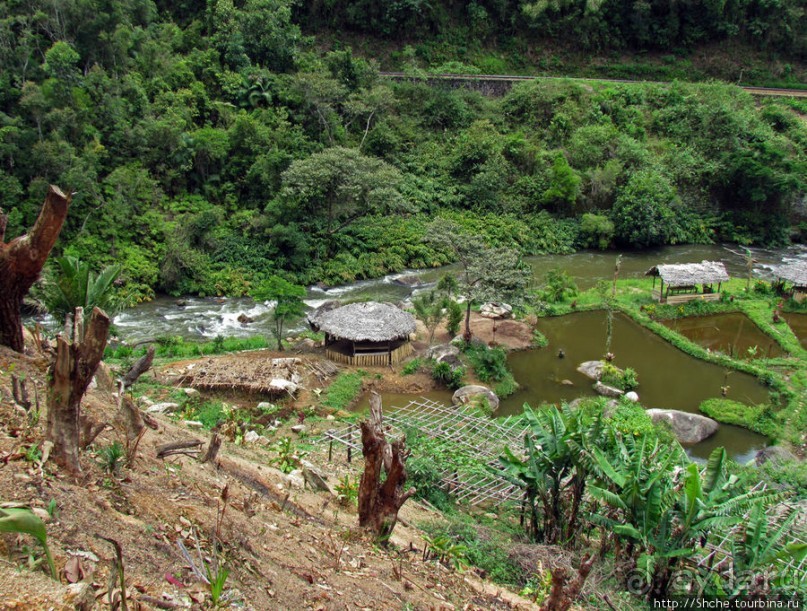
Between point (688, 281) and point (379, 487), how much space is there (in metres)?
19.6

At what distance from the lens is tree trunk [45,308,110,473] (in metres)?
5.41

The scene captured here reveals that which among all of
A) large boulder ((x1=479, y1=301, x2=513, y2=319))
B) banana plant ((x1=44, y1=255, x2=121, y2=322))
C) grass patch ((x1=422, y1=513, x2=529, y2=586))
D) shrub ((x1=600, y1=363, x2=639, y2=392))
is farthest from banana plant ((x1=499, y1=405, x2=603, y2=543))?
large boulder ((x1=479, y1=301, x2=513, y2=319))

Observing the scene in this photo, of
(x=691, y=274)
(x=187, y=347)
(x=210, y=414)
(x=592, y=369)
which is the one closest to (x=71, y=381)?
(x=210, y=414)

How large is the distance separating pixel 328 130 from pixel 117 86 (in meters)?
9.73

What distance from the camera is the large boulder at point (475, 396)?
1647cm

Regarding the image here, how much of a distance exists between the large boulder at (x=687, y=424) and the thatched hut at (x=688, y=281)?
8.76 metres

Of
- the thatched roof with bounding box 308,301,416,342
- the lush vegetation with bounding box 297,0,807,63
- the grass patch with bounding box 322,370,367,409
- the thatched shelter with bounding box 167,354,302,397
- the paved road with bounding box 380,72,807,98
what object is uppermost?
the lush vegetation with bounding box 297,0,807,63

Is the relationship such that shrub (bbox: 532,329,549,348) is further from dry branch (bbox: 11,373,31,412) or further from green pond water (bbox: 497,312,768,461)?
dry branch (bbox: 11,373,31,412)

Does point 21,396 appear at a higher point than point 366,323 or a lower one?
higher

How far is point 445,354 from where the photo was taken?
18.5 meters

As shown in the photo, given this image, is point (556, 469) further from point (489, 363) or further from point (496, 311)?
point (496, 311)

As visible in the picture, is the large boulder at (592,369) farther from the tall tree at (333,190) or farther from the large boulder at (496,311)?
the tall tree at (333,190)

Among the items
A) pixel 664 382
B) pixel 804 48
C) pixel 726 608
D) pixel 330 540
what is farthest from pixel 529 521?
pixel 804 48

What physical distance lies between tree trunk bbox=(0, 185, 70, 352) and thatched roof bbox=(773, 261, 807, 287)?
2478 centimetres
